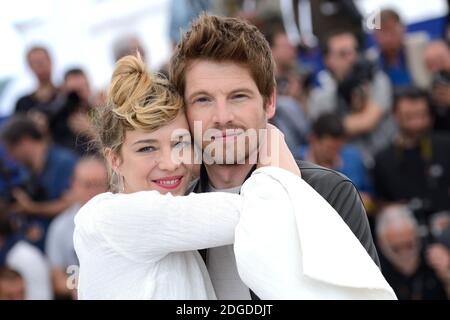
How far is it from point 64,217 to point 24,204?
0.58 m

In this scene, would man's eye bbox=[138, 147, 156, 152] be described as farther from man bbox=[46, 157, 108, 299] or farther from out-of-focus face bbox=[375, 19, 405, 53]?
out-of-focus face bbox=[375, 19, 405, 53]

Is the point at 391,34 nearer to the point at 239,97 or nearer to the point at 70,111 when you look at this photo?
the point at 70,111

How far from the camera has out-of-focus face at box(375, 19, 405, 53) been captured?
6.65 meters

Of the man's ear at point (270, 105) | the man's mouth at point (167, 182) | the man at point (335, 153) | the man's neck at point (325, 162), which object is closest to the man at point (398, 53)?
the man at point (335, 153)

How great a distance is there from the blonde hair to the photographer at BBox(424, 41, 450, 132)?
328 cm

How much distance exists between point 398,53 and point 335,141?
1.00 m

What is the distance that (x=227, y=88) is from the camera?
333 cm

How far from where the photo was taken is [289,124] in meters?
6.48

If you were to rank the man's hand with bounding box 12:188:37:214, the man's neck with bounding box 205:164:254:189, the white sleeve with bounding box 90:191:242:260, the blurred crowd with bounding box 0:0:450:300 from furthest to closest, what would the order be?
the man's hand with bounding box 12:188:37:214, the blurred crowd with bounding box 0:0:450:300, the man's neck with bounding box 205:164:254:189, the white sleeve with bounding box 90:191:242:260

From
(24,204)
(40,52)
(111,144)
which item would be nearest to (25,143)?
(24,204)

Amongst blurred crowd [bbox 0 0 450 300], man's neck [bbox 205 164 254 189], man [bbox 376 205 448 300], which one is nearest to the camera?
man's neck [bbox 205 164 254 189]

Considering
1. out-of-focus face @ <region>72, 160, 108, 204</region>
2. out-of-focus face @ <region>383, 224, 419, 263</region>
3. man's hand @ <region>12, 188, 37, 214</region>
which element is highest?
out-of-focus face @ <region>72, 160, 108, 204</region>

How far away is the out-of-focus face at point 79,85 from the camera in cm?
720

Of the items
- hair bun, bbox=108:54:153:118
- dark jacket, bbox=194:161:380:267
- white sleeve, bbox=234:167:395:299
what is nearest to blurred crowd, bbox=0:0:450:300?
hair bun, bbox=108:54:153:118
